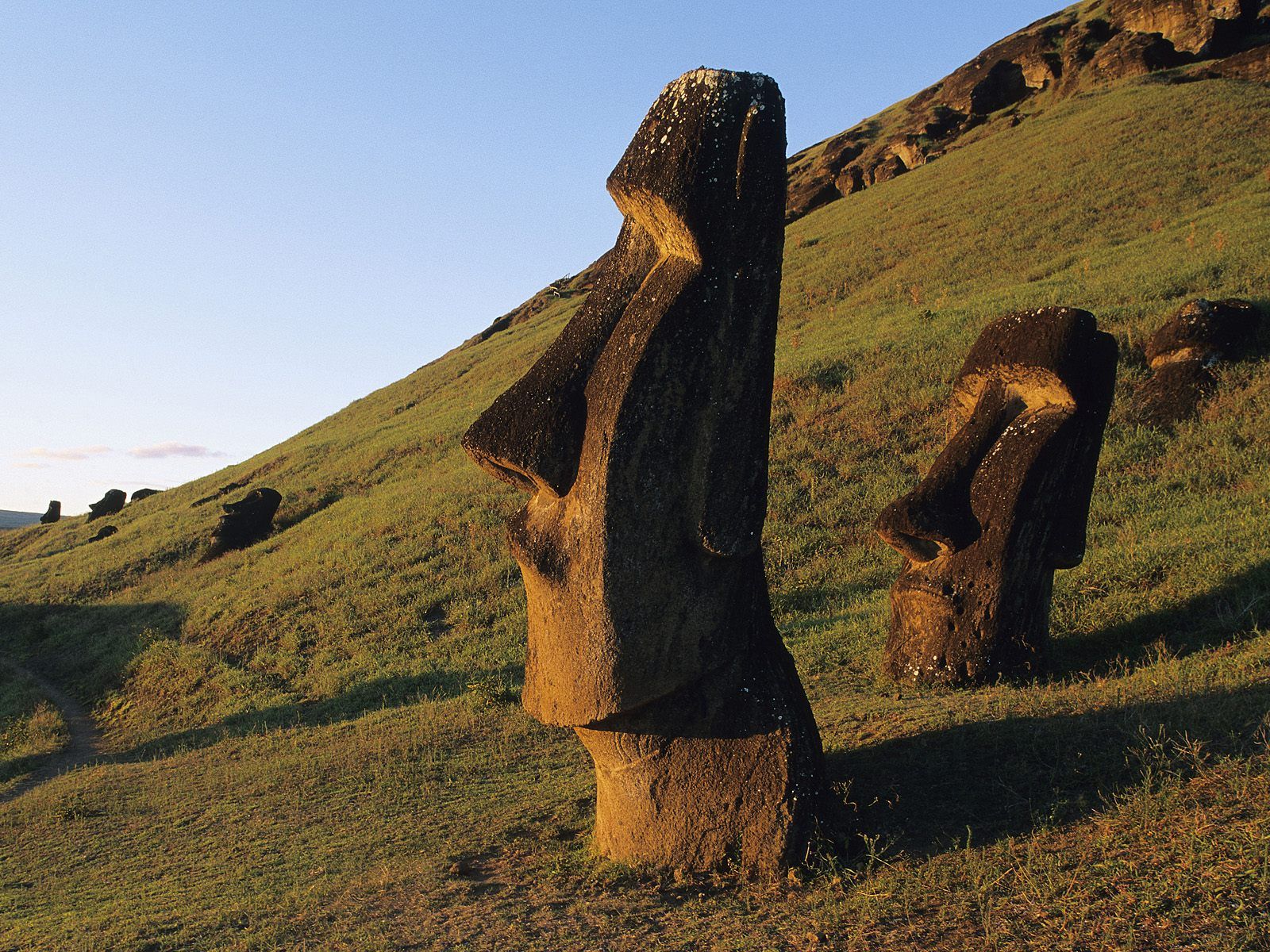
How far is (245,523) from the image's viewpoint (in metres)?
28.5

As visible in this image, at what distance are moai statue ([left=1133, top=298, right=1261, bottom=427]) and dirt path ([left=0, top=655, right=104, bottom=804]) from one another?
16.7 meters

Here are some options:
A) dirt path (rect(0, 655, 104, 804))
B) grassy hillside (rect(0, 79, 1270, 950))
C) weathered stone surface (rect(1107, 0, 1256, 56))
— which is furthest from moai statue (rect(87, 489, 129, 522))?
weathered stone surface (rect(1107, 0, 1256, 56))

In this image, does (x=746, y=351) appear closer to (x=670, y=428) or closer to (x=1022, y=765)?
(x=670, y=428)

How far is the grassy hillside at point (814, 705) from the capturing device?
5.13m

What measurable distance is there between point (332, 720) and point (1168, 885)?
403 inches

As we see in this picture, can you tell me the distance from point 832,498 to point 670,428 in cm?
1255

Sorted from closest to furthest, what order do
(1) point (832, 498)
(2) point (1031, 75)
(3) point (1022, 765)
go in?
1. (3) point (1022, 765)
2. (1) point (832, 498)
3. (2) point (1031, 75)

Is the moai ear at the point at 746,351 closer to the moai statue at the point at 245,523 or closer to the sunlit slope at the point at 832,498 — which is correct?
the sunlit slope at the point at 832,498

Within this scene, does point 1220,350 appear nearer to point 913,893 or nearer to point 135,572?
point 913,893

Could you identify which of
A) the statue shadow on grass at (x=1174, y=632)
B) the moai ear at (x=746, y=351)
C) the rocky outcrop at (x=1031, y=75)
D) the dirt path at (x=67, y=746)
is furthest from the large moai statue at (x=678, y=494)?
the rocky outcrop at (x=1031, y=75)

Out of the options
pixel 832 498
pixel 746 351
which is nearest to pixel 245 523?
pixel 832 498

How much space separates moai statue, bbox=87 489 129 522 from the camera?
4697cm

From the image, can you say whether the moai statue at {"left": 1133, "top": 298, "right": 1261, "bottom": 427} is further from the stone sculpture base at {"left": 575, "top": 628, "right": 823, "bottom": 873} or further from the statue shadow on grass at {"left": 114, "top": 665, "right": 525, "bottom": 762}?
the stone sculpture base at {"left": 575, "top": 628, "right": 823, "bottom": 873}

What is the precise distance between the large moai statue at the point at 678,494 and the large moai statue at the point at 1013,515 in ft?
10.8
